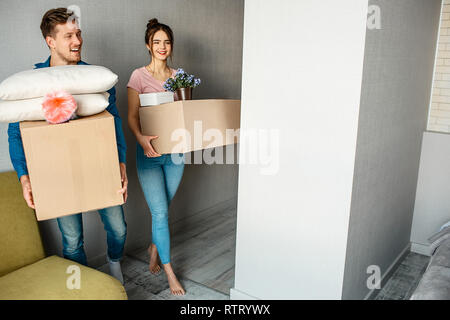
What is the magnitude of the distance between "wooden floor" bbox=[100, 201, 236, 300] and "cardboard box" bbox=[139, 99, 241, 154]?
0.88 metres

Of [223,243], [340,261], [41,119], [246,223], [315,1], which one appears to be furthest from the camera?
[223,243]

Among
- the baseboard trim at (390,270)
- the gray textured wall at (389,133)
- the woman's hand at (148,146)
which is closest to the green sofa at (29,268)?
the woman's hand at (148,146)

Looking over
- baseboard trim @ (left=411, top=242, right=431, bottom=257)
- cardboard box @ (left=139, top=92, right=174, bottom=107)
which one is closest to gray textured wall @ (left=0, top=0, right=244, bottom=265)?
cardboard box @ (left=139, top=92, right=174, bottom=107)

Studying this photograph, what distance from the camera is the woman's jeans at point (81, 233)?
6.26 ft

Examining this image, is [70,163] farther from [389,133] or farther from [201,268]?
[389,133]

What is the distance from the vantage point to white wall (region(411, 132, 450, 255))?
2.71 m

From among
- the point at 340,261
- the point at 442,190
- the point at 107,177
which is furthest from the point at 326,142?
the point at 442,190

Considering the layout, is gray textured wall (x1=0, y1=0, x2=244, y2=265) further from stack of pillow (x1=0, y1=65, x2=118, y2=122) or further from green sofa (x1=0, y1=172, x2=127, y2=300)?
stack of pillow (x1=0, y1=65, x2=118, y2=122)

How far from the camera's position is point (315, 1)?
1650mm

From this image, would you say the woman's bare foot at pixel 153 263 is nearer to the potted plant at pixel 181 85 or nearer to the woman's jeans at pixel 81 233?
the woman's jeans at pixel 81 233

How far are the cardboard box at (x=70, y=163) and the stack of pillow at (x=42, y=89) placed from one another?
45 mm

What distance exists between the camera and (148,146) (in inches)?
80.0
